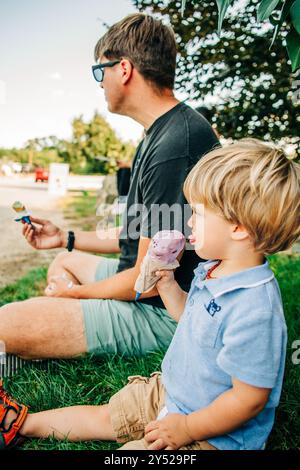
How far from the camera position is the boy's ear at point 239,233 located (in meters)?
1.21

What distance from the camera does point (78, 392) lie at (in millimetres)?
1823

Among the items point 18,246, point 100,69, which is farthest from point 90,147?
point 100,69

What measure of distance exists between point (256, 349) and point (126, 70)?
1.35m

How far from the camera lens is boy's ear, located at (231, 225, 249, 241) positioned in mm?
1212

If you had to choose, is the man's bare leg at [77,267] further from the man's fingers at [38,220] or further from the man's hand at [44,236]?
the man's fingers at [38,220]

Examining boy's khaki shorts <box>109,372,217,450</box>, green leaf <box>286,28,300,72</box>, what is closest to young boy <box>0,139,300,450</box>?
boy's khaki shorts <box>109,372,217,450</box>

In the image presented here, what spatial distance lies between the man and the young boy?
16.7 inches

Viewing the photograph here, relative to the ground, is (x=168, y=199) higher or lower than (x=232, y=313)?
higher

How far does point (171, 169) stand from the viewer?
170cm

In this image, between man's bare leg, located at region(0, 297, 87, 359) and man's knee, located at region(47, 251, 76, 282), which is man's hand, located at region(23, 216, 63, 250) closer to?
→ man's knee, located at region(47, 251, 76, 282)

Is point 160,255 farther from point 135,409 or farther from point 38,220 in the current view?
point 38,220

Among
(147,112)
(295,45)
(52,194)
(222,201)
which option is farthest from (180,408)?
(52,194)
